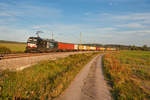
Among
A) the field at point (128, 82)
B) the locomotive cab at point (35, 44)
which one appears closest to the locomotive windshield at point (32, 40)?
the locomotive cab at point (35, 44)

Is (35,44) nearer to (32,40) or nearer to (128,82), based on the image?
(32,40)

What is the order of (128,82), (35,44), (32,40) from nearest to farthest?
(128,82) < (35,44) < (32,40)

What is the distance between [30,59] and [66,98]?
7.02 meters

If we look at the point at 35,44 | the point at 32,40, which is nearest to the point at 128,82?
the point at 35,44

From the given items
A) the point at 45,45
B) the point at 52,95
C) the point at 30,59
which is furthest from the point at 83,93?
the point at 45,45

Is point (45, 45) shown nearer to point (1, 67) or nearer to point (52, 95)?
point (1, 67)

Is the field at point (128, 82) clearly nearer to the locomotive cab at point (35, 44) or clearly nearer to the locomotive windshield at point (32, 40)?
the locomotive cab at point (35, 44)

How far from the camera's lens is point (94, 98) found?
227 inches

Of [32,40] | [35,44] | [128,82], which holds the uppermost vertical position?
[32,40]

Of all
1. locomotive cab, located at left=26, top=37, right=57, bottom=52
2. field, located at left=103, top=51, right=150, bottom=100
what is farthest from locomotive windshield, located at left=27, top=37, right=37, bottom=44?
field, located at left=103, top=51, right=150, bottom=100

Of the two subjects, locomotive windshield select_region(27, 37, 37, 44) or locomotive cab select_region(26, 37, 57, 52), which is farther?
locomotive windshield select_region(27, 37, 37, 44)

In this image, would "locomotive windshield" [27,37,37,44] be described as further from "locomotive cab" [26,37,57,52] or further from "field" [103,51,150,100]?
"field" [103,51,150,100]

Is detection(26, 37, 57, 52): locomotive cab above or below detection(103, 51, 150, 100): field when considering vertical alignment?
above

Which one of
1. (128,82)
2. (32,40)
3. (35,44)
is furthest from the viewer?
(32,40)
